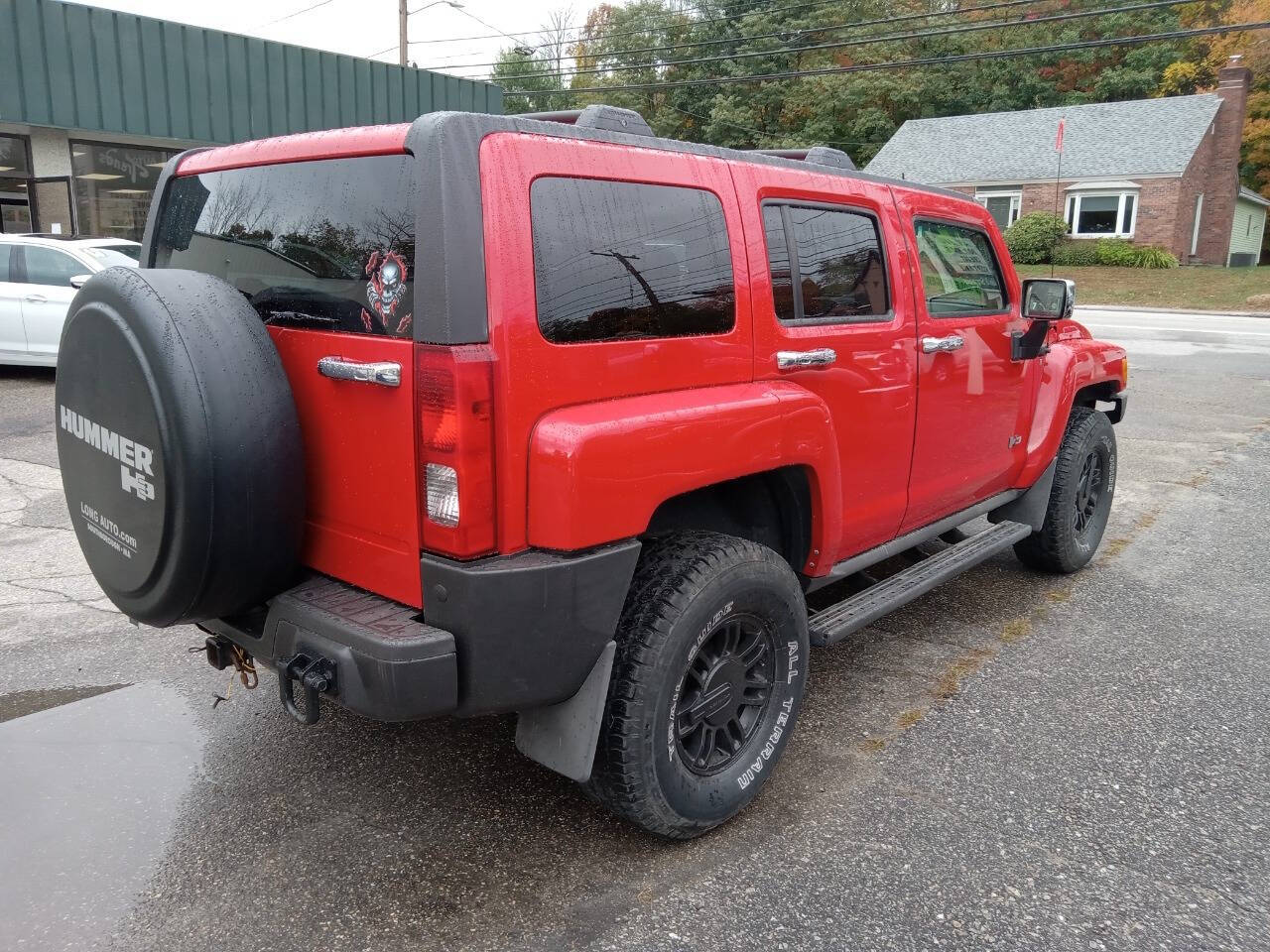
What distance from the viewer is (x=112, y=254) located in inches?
431

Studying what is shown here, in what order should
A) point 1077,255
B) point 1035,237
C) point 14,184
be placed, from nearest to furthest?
1. point 14,184
2. point 1035,237
3. point 1077,255

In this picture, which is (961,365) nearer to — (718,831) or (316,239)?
(718,831)

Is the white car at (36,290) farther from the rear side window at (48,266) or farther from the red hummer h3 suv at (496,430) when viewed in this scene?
the red hummer h3 suv at (496,430)

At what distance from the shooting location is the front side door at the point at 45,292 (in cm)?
1038

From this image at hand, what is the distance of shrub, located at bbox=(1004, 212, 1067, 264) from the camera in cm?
3488

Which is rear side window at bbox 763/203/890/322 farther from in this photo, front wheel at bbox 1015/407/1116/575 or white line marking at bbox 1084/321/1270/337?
white line marking at bbox 1084/321/1270/337

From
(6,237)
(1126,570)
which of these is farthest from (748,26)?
(1126,570)

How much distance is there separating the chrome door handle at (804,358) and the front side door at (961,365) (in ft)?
2.17

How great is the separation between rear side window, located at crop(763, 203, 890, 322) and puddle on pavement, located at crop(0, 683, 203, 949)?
8.23 ft

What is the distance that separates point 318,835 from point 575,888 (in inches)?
31.9

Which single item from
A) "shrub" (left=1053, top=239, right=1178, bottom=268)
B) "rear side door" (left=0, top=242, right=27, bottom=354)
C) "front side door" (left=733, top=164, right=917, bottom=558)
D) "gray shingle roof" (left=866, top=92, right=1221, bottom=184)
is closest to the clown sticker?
"front side door" (left=733, top=164, right=917, bottom=558)

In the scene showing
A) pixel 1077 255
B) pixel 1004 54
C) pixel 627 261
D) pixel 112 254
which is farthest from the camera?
pixel 1077 255

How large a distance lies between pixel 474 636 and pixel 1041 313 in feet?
10.8

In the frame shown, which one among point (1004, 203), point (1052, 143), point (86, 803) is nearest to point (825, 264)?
point (86, 803)
